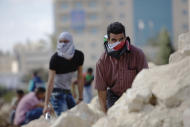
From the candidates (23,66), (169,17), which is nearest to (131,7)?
(169,17)

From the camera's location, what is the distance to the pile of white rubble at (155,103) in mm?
3861

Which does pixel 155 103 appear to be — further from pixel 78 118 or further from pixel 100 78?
pixel 100 78

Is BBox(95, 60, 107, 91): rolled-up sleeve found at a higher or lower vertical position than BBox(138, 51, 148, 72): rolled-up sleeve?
lower

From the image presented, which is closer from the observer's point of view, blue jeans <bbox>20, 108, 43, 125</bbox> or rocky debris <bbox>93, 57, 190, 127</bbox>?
rocky debris <bbox>93, 57, 190, 127</bbox>

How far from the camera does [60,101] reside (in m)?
6.81

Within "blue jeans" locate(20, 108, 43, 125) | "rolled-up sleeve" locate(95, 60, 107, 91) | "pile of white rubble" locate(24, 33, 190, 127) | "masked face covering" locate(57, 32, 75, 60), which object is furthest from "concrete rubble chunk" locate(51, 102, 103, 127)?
"blue jeans" locate(20, 108, 43, 125)

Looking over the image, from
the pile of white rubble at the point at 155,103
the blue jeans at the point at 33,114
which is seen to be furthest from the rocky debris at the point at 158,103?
the blue jeans at the point at 33,114

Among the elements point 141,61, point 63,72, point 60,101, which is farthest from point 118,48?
point 60,101

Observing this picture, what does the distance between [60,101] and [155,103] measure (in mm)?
2932

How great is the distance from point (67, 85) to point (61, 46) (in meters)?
0.56

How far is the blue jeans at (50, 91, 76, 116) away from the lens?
6750 mm

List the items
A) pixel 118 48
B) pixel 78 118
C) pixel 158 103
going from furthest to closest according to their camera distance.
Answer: pixel 118 48, pixel 78 118, pixel 158 103

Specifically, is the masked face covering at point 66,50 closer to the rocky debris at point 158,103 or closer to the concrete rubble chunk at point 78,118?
the concrete rubble chunk at point 78,118

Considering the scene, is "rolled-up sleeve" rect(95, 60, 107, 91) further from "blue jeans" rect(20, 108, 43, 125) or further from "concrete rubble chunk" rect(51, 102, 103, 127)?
"blue jeans" rect(20, 108, 43, 125)
